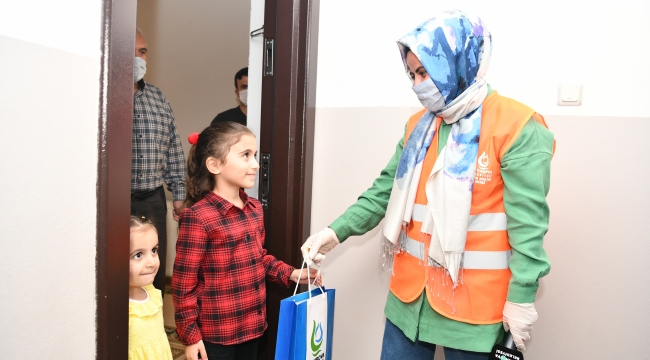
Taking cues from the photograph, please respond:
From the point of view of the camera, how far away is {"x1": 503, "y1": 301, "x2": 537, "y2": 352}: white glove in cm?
122

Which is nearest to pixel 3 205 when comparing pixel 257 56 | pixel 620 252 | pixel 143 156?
pixel 257 56

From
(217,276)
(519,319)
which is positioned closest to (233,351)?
(217,276)

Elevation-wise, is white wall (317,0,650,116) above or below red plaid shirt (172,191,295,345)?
above

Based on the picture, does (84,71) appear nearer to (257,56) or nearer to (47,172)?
(47,172)

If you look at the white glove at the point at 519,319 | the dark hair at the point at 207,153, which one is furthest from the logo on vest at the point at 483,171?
the dark hair at the point at 207,153

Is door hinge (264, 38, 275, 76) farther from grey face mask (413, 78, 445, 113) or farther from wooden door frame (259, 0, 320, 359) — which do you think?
grey face mask (413, 78, 445, 113)

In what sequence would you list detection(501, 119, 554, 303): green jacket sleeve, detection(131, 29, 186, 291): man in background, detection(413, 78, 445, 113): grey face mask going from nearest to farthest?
detection(501, 119, 554, 303): green jacket sleeve, detection(413, 78, 445, 113): grey face mask, detection(131, 29, 186, 291): man in background

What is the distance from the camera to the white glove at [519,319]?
1218mm

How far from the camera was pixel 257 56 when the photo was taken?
2018mm

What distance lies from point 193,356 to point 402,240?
2.43ft

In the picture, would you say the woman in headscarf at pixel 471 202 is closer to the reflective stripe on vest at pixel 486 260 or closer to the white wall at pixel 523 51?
the reflective stripe on vest at pixel 486 260

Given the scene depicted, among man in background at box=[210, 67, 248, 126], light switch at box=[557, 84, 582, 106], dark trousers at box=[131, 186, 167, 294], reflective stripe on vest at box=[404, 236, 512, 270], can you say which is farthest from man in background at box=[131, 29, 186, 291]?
light switch at box=[557, 84, 582, 106]

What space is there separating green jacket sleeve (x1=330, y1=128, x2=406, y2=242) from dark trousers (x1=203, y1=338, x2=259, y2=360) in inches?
20.2

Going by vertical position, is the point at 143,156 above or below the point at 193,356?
above
